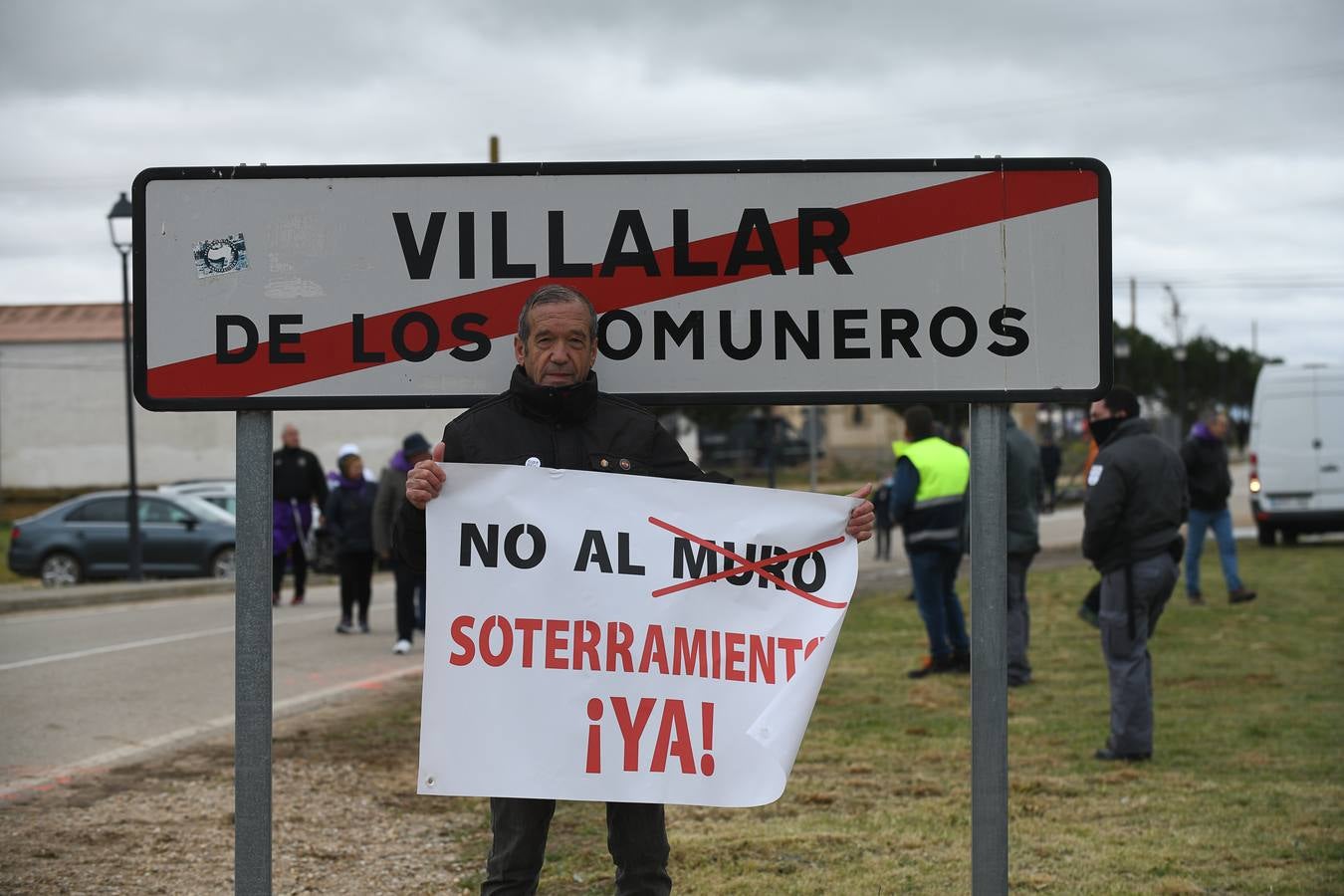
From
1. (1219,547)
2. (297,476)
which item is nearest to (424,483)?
(1219,547)

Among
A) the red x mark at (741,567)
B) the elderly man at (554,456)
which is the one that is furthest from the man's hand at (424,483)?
the red x mark at (741,567)

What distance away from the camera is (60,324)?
206 feet

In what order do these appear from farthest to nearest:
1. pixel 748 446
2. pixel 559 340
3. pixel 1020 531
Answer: pixel 748 446
pixel 1020 531
pixel 559 340

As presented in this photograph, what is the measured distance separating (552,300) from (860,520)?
2.72 ft

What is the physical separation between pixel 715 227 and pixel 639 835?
1.32 meters

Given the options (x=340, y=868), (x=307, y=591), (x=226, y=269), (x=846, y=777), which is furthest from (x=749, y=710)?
(x=307, y=591)

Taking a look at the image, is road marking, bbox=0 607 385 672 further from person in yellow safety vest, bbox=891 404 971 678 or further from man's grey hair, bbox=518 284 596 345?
man's grey hair, bbox=518 284 596 345

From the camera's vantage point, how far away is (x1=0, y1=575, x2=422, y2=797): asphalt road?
8609 millimetres

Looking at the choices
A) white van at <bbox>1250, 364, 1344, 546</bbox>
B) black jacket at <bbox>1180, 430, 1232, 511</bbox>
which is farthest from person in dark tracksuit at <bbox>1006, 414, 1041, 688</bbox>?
white van at <bbox>1250, 364, 1344, 546</bbox>

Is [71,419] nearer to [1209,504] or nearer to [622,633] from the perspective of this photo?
[1209,504]

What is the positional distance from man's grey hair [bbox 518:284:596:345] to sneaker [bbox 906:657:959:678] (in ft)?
26.1

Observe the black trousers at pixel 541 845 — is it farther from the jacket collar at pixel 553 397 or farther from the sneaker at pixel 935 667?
the sneaker at pixel 935 667

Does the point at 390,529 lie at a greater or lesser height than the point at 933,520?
lesser

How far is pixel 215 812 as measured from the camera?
6656 mm
